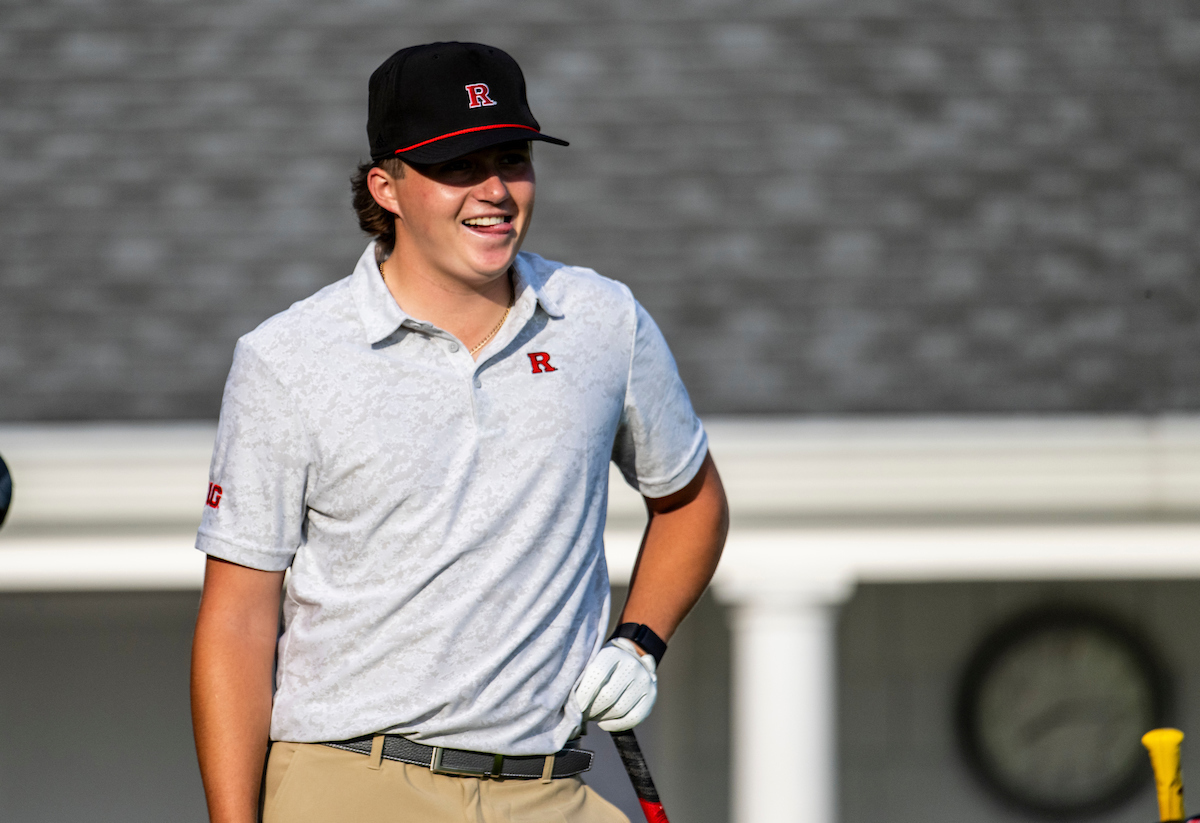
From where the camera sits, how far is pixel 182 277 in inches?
209

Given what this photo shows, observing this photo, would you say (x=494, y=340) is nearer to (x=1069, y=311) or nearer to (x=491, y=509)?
(x=491, y=509)

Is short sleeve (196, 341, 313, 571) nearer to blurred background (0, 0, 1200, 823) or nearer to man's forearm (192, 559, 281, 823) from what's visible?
man's forearm (192, 559, 281, 823)

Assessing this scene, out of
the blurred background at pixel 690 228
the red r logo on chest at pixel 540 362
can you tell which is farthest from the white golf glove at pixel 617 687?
the blurred background at pixel 690 228

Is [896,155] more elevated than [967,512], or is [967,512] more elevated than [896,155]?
[896,155]

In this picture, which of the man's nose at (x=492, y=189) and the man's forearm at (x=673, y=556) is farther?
the man's forearm at (x=673, y=556)

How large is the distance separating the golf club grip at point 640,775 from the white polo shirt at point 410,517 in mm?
248

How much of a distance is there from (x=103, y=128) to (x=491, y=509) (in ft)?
13.1

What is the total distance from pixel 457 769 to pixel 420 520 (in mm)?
386

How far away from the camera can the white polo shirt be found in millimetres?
2074

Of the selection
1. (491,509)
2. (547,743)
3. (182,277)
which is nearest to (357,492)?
(491,509)

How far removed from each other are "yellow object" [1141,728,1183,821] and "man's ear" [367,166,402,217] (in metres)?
1.37

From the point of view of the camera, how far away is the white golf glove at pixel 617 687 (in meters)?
2.20

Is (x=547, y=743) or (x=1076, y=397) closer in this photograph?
(x=547, y=743)

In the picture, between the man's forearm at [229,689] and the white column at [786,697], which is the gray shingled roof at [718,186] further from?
the man's forearm at [229,689]
